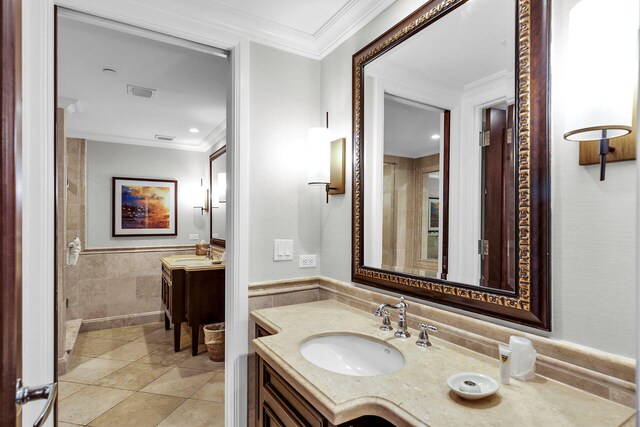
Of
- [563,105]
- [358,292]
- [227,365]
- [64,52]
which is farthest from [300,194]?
[64,52]

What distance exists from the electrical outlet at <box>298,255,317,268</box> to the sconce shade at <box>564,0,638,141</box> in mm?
1522

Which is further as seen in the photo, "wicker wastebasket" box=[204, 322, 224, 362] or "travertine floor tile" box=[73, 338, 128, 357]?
"travertine floor tile" box=[73, 338, 128, 357]

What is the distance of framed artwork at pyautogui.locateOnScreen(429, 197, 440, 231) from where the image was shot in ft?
4.57

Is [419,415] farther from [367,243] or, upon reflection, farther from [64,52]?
[64,52]

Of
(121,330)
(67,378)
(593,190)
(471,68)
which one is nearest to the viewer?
(593,190)

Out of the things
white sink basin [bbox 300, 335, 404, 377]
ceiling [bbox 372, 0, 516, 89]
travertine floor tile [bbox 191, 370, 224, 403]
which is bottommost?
travertine floor tile [bbox 191, 370, 224, 403]

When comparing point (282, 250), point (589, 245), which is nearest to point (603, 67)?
point (589, 245)

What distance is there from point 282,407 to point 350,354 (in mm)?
363

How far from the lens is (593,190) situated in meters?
0.92

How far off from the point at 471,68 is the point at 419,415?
3.89ft

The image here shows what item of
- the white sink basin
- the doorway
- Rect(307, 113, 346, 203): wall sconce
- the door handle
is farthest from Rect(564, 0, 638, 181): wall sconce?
the doorway

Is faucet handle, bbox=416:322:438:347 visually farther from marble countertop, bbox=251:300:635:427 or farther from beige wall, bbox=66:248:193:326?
beige wall, bbox=66:248:193:326

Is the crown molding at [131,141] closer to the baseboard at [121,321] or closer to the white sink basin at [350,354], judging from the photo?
the baseboard at [121,321]

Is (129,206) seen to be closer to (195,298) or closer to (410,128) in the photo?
(195,298)
